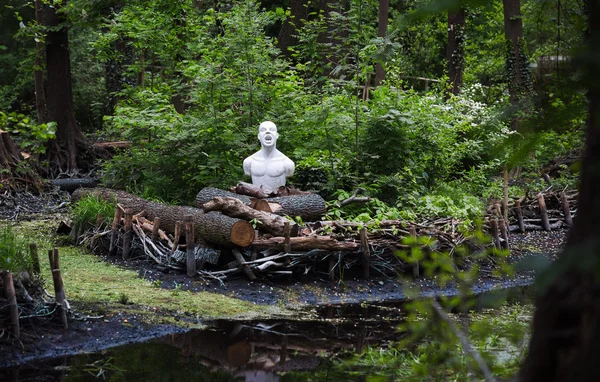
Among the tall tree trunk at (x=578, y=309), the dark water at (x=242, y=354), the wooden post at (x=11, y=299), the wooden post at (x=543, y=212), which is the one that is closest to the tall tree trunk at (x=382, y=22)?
the wooden post at (x=543, y=212)

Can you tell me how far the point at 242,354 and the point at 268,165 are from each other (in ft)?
17.7

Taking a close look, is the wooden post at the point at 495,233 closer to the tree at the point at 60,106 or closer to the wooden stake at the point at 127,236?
the wooden stake at the point at 127,236

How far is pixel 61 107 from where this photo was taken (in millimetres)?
23281

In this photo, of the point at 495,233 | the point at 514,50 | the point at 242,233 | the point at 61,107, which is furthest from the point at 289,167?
the point at 61,107

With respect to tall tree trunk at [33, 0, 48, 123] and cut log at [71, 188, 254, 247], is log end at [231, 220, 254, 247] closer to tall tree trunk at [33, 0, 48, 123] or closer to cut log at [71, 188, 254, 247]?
cut log at [71, 188, 254, 247]

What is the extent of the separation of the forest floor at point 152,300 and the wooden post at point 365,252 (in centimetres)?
17

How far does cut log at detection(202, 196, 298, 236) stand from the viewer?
11117mm

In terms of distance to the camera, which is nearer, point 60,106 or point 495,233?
point 495,233

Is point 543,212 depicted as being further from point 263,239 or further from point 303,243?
point 263,239

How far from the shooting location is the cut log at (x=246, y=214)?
36.5 ft

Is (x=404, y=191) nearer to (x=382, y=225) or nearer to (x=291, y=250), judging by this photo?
(x=382, y=225)

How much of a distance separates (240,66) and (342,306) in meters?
6.45

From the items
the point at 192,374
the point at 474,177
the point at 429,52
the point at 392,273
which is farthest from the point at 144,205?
the point at 429,52

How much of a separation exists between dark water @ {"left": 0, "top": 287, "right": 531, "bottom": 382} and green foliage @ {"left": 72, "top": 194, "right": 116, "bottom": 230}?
15.1 feet
